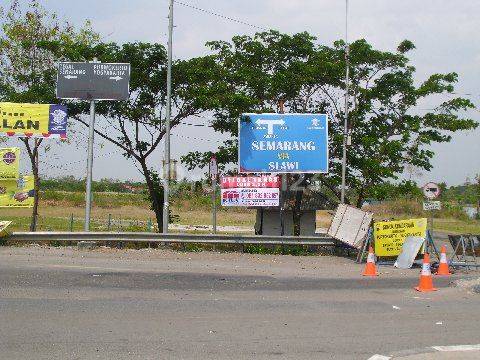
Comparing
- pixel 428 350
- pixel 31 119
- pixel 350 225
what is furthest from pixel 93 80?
pixel 428 350

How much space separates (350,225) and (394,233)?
1.64 metres

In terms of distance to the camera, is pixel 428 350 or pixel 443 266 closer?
pixel 428 350

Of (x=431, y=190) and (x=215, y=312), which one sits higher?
(x=431, y=190)

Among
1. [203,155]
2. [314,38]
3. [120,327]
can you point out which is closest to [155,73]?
[203,155]

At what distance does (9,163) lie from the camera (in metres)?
22.8

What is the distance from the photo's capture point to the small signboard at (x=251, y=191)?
73.3ft

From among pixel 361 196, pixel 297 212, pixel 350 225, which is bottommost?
pixel 350 225

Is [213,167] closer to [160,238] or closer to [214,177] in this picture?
[214,177]

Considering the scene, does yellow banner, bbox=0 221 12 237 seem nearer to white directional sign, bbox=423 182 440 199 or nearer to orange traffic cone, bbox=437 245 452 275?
orange traffic cone, bbox=437 245 452 275

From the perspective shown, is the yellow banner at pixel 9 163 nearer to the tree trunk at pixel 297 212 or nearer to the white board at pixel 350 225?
the tree trunk at pixel 297 212

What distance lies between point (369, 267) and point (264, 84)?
1137 centimetres

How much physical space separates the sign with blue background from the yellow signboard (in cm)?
409

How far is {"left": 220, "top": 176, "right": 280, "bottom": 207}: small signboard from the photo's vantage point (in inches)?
880

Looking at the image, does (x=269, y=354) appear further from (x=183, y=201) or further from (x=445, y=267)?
(x=183, y=201)
